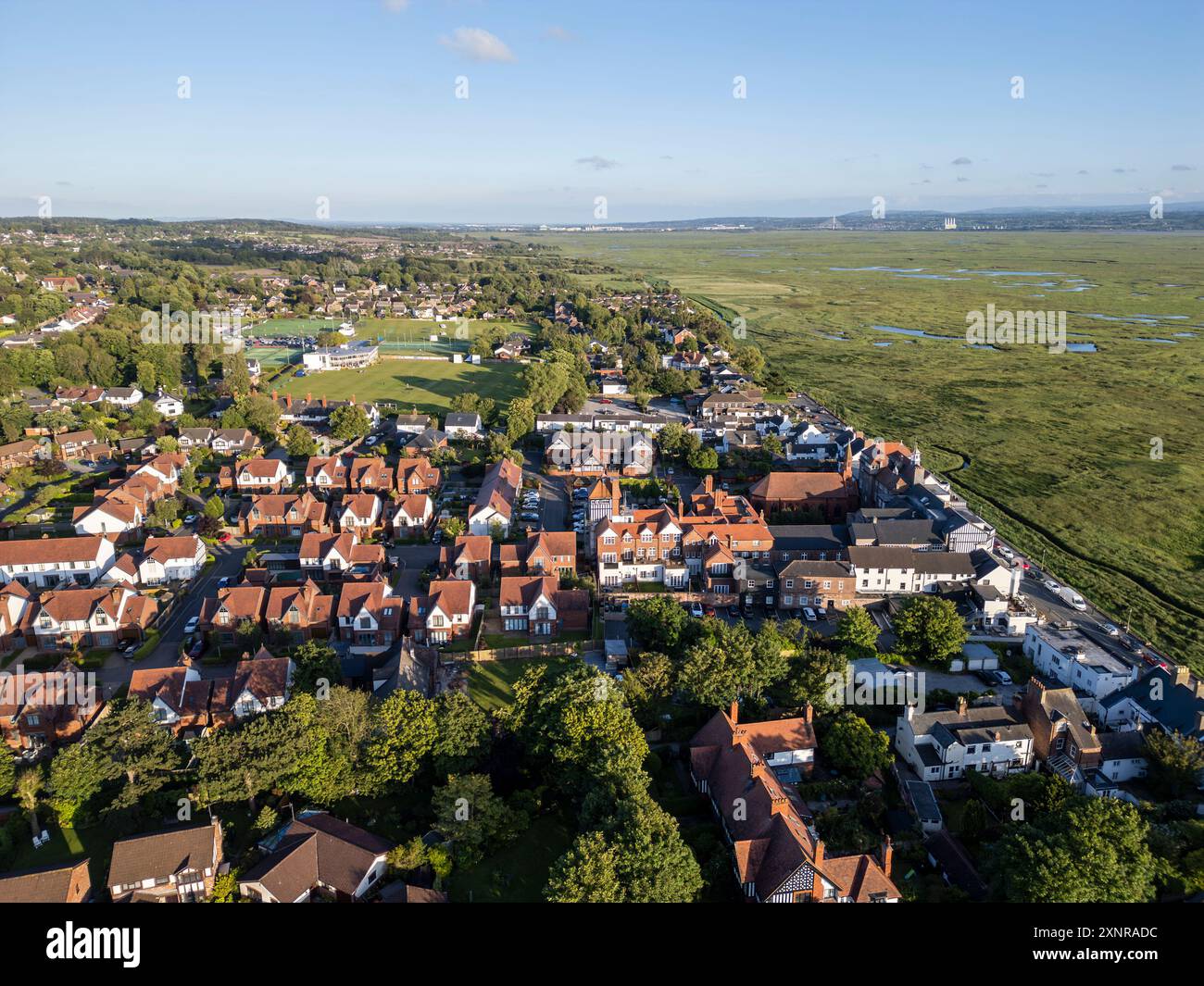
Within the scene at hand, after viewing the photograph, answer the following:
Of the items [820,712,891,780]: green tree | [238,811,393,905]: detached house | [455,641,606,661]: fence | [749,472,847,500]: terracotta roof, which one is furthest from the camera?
[749,472,847,500]: terracotta roof

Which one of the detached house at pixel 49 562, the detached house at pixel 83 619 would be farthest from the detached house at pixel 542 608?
the detached house at pixel 49 562

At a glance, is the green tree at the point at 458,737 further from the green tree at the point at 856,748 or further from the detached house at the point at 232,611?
the detached house at the point at 232,611

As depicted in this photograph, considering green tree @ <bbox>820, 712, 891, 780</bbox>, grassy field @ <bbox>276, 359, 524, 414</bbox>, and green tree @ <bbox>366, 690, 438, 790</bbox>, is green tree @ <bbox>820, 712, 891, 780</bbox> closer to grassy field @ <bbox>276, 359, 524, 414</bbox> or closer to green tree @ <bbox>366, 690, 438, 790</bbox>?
green tree @ <bbox>366, 690, 438, 790</bbox>

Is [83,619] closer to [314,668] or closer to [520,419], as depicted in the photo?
[314,668]

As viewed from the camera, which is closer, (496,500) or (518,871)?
(518,871)

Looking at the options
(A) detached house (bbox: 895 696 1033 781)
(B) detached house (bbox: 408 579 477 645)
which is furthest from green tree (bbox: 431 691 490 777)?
(A) detached house (bbox: 895 696 1033 781)

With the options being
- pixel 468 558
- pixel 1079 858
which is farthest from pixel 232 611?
pixel 1079 858
